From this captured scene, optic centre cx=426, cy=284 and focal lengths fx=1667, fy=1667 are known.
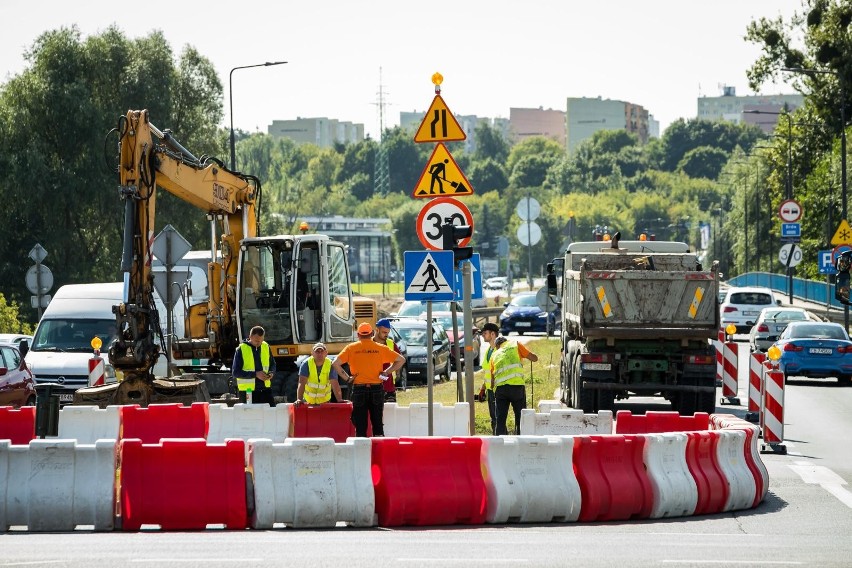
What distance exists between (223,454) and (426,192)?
185 inches

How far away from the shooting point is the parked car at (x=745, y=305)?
179 ft

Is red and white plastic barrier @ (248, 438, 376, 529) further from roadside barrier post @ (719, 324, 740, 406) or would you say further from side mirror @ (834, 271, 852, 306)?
roadside barrier post @ (719, 324, 740, 406)

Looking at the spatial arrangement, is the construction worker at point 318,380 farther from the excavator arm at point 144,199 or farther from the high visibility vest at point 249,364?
the excavator arm at point 144,199

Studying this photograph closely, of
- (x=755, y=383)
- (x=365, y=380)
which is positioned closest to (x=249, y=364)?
(x=365, y=380)

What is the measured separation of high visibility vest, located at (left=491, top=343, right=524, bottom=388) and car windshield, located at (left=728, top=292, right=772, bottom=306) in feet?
120

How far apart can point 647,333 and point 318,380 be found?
7.08 m

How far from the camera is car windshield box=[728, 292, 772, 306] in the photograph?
54.9m

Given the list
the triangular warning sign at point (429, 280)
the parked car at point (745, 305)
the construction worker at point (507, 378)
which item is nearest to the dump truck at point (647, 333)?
the construction worker at point (507, 378)

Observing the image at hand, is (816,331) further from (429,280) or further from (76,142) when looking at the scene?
(76,142)

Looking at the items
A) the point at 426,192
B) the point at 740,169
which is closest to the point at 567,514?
the point at 426,192

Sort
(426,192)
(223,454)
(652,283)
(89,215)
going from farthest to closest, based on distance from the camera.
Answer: (89,215) → (652,283) → (426,192) → (223,454)

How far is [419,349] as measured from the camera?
36.5m

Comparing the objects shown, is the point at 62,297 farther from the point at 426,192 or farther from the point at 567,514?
the point at 567,514

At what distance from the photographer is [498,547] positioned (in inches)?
483
